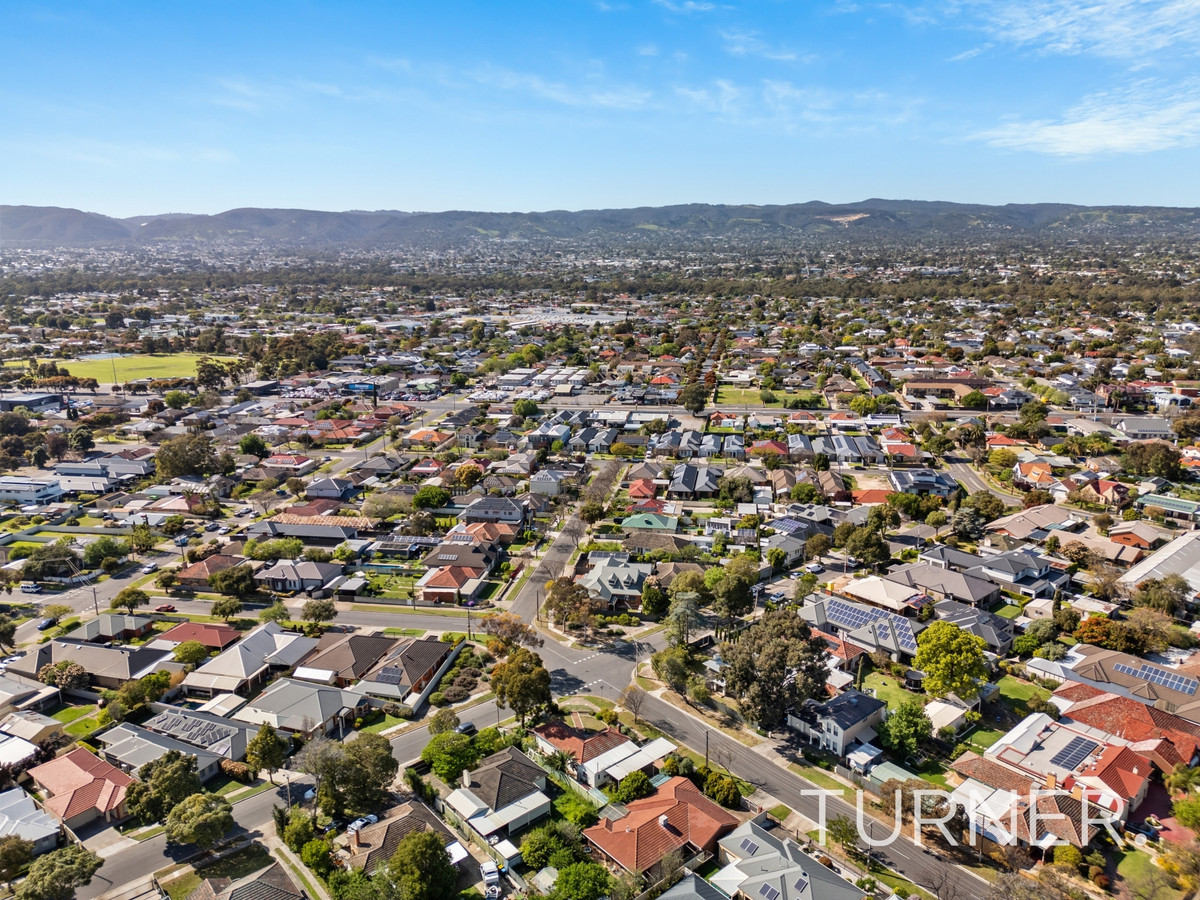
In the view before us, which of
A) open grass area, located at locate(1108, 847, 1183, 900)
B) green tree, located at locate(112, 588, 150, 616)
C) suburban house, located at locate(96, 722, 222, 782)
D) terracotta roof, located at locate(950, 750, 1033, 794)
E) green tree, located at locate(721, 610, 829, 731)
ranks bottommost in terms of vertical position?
open grass area, located at locate(1108, 847, 1183, 900)

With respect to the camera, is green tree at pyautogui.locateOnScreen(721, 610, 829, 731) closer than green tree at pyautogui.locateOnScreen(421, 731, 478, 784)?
No

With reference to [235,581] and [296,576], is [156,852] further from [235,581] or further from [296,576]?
[296,576]

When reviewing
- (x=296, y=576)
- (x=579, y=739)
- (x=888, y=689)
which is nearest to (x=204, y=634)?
(x=296, y=576)

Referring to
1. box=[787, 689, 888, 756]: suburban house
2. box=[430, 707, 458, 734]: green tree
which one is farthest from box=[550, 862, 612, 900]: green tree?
box=[787, 689, 888, 756]: suburban house

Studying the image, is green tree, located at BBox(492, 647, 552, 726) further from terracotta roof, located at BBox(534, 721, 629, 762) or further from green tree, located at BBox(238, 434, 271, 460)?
green tree, located at BBox(238, 434, 271, 460)

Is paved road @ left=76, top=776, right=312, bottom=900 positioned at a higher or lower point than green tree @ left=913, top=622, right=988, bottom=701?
lower

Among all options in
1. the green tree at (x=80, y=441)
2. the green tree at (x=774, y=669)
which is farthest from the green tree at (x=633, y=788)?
the green tree at (x=80, y=441)

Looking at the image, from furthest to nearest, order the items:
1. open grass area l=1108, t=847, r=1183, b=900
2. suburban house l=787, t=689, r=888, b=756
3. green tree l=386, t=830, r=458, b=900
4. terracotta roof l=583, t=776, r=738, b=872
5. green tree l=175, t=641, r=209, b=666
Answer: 1. green tree l=175, t=641, r=209, b=666
2. suburban house l=787, t=689, r=888, b=756
3. terracotta roof l=583, t=776, r=738, b=872
4. open grass area l=1108, t=847, r=1183, b=900
5. green tree l=386, t=830, r=458, b=900

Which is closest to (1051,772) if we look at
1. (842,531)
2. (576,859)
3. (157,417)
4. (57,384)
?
(576,859)
